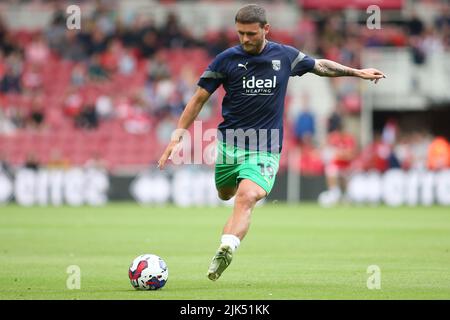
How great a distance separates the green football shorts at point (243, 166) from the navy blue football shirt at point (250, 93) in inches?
2.8

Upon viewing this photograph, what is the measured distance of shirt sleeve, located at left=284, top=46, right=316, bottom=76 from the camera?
1084 cm

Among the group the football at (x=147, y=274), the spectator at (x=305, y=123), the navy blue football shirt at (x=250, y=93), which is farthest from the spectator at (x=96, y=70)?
the football at (x=147, y=274)

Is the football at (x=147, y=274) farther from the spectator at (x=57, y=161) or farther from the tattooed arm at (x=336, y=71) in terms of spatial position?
the spectator at (x=57, y=161)

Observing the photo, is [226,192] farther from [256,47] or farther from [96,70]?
[96,70]

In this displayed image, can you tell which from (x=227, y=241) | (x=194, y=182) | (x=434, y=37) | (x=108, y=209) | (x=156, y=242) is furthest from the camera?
(x=434, y=37)

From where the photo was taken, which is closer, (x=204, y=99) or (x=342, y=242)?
(x=204, y=99)

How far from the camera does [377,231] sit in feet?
61.3

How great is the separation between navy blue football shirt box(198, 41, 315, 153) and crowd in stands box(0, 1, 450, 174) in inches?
765

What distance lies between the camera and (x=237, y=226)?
998 centimetres

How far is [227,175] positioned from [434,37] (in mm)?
25032

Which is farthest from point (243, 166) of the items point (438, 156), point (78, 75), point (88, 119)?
point (78, 75)
